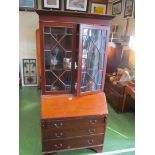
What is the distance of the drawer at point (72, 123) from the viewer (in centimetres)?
182

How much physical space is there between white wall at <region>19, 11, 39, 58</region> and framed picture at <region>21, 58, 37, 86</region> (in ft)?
0.45

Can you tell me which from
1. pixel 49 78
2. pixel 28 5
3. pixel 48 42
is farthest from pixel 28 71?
pixel 48 42

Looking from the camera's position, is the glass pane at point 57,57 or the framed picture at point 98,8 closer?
the glass pane at point 57,57

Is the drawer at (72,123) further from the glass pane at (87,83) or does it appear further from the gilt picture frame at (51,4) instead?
the gilt picture frame at (51,4)

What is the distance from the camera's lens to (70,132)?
192 centimetres

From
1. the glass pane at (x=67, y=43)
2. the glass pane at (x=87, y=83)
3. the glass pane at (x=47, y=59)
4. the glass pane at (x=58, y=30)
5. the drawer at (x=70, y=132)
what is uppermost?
the glass pane at (x=58, y=30)

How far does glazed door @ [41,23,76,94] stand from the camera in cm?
177

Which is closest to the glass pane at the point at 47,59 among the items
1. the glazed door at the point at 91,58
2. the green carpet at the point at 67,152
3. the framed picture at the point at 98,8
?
the glazed door at the point at 91,58

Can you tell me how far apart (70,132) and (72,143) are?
17 centimetres
